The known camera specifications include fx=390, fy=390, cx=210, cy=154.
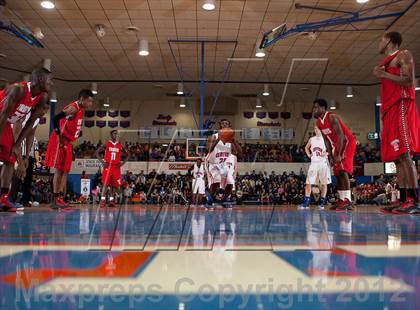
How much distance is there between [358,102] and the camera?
23656 millimetres

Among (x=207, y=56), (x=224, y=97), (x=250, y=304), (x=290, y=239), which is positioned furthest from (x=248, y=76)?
(x=250, y=304)

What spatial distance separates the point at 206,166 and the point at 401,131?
4144 mm

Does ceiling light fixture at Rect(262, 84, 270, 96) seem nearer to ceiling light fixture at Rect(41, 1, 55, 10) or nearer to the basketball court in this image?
A: the basketball court

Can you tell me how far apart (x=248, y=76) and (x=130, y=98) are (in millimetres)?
9066

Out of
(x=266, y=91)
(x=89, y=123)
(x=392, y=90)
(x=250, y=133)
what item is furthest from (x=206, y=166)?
(x=89, y=123)

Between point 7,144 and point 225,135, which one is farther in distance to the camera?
point 225,135

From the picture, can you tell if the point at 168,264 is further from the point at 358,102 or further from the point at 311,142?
the point at 358,102

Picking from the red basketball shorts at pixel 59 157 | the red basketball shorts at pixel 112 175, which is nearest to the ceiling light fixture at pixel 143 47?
the red basketball shorts at pixel 112 175

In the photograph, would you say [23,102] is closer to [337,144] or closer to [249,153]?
[337,144]

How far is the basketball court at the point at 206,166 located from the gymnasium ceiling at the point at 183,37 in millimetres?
70

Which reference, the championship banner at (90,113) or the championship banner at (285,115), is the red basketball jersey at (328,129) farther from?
the championship banner at (90,113)

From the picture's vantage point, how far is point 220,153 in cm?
723

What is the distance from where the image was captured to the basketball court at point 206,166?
106 cm

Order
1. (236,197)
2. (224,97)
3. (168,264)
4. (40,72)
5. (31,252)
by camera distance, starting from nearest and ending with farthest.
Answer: (168,264), (31,252), (40,72), (236,197), (224,97)
